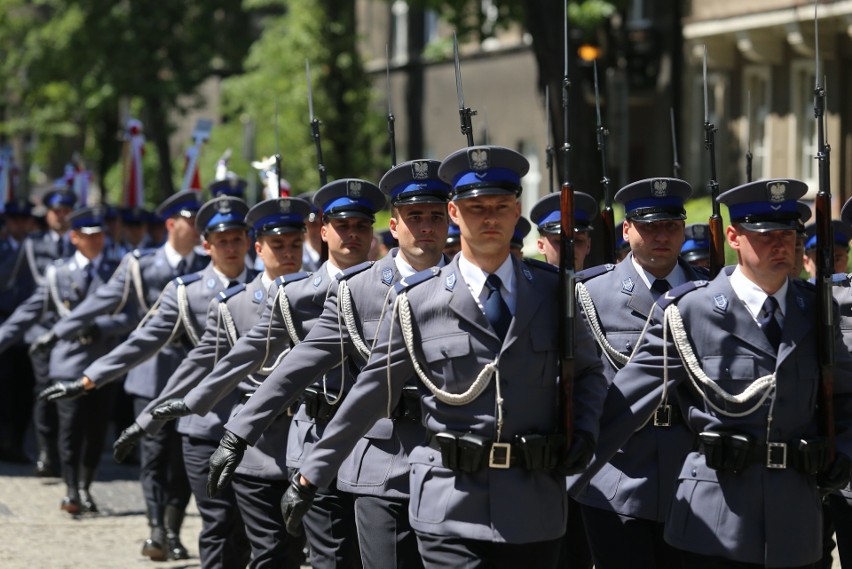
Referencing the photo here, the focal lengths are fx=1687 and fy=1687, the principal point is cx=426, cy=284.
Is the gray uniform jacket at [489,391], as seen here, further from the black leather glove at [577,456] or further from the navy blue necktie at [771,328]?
the navy blue necktie at [771,328]

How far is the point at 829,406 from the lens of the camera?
598 centimetres

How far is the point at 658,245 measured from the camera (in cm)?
759

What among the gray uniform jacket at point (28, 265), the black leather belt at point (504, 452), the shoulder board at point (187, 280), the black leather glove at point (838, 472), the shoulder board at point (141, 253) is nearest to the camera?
the black leather belt at point (504, 452)

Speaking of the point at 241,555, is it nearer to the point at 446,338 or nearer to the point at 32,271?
the point at 446,338

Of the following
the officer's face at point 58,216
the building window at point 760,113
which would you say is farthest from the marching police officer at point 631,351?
the building window at point 760,113

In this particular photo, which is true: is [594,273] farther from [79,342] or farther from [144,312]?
[79,342]

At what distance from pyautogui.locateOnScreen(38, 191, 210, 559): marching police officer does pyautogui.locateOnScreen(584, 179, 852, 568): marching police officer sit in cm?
507

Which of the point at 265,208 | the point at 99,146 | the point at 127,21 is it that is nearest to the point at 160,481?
the point at 265,208

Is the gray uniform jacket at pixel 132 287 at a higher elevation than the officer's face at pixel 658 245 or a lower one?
lower

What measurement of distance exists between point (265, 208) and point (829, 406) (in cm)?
353

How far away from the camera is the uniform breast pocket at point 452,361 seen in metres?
5.79

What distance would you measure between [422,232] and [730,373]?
1.59m

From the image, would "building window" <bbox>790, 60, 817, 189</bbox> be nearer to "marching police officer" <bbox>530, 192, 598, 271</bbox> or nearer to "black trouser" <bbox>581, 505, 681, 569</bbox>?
"marching police officer" <bbox>530, 192, 598, 271</bbox>

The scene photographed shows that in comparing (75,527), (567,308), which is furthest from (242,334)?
(75,527)
